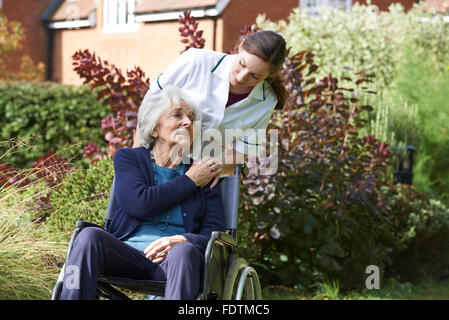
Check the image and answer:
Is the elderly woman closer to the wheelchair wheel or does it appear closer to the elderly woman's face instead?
the elderly woman's face

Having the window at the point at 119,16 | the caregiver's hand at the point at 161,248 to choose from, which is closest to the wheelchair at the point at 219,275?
the caregiver's hand at the point at 161,248

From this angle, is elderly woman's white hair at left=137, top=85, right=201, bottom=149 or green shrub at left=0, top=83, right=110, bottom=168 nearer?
elderly woman's white hair at left=137, top=85, right=201, bottom=149

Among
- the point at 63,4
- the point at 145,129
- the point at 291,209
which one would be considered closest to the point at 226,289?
the point at 145,129

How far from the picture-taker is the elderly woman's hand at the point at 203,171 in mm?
3213

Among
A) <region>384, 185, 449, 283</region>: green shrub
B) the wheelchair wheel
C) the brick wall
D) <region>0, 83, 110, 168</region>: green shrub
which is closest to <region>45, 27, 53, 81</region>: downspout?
the brick wall

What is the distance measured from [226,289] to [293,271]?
2556 mm

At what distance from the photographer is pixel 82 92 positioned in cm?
1016

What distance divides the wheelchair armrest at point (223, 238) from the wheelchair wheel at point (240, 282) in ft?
0.30

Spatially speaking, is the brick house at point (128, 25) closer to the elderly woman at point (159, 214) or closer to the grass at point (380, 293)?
the grass at point (380, 293)

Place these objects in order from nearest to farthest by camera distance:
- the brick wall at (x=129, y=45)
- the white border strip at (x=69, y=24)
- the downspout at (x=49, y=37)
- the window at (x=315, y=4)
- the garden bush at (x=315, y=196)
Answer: the garden bush at (x=315, y=196) → the brick wall at (x=129, y=45) → the window at (x=315, y=4) → the white border strip at (x=69, y=24) → the downspout at (x=49, y=37)

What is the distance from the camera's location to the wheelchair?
285cm

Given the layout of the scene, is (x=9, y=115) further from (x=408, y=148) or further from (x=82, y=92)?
(x=408, y=148)

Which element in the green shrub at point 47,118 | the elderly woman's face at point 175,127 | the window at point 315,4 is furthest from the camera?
the window at point 315,4

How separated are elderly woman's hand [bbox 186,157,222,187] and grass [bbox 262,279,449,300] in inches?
87.6
